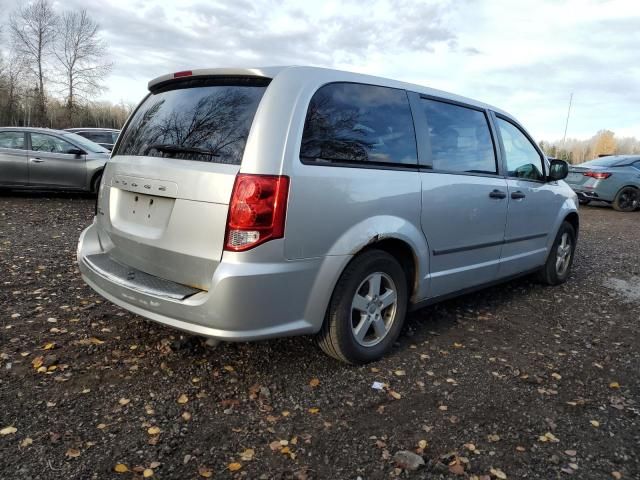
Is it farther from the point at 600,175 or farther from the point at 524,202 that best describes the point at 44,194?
the point at 600,175

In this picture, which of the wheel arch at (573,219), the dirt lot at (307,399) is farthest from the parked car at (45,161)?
the wheel arch at (573,219)

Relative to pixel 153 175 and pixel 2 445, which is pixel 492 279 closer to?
pixel 153 175

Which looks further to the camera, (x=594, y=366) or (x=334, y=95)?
(x=594, y=366)

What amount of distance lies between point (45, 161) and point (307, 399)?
943cm

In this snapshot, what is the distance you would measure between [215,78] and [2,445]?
7.20 ft

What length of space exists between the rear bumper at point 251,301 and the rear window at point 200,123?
24.5 inches

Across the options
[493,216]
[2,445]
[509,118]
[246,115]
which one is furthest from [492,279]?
[2,445]

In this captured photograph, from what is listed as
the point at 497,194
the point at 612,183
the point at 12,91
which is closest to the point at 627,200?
the point at 612,183

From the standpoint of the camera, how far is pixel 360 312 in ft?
10.7

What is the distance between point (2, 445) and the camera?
2.36 m

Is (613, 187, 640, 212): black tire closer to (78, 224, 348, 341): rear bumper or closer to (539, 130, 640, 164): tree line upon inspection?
(78, 224, 348, 341): rear bumper

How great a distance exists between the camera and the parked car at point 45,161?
10078mm

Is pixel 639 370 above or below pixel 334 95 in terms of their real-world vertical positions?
below

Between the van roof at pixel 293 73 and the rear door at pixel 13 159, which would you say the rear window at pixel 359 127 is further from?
the rear door at pixel 13 159
